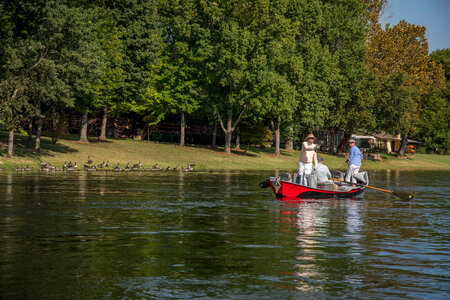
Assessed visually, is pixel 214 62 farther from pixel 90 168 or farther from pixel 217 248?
pixel 217 248

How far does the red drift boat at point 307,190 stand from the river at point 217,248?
81 cm

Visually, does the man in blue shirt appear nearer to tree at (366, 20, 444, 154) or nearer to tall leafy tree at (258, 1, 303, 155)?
tall leafy tree at (258, 1, 303, 155)

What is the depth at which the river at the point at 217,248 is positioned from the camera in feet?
36.0

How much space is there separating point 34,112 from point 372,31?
211ft

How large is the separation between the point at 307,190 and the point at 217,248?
1345 cm

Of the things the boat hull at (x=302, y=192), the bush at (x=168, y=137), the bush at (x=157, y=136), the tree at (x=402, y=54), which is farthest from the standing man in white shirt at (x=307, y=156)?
the tree at (x=402, y=54)

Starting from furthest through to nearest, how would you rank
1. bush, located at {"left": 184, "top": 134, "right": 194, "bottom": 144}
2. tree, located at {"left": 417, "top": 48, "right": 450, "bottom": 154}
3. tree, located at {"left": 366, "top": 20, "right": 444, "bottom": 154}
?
1. tree, located at {"left": 417, "top": 48, "right": 450, "bottom": 154}
2. tree, located at {"left": 366, "top": 20, "right": 444, "bottom": 154}
3. bush, located at {"left": 184, "top": 134, "right": 194, "bottom": 144}

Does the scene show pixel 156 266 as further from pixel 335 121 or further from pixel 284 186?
pixel 335 121

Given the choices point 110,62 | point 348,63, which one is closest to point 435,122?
point 348,63

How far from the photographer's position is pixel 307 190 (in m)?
28.0

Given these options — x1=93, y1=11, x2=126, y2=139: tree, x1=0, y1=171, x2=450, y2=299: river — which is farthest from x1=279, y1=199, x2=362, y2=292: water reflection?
x1=93, y1=11, x2=126, y2=139: tree

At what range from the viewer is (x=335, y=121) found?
85625 millimetres

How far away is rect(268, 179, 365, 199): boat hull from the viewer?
2783 centimetres

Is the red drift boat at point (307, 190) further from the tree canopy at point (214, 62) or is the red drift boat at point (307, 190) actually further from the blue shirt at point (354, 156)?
the tree canopy at point (214, 62)
